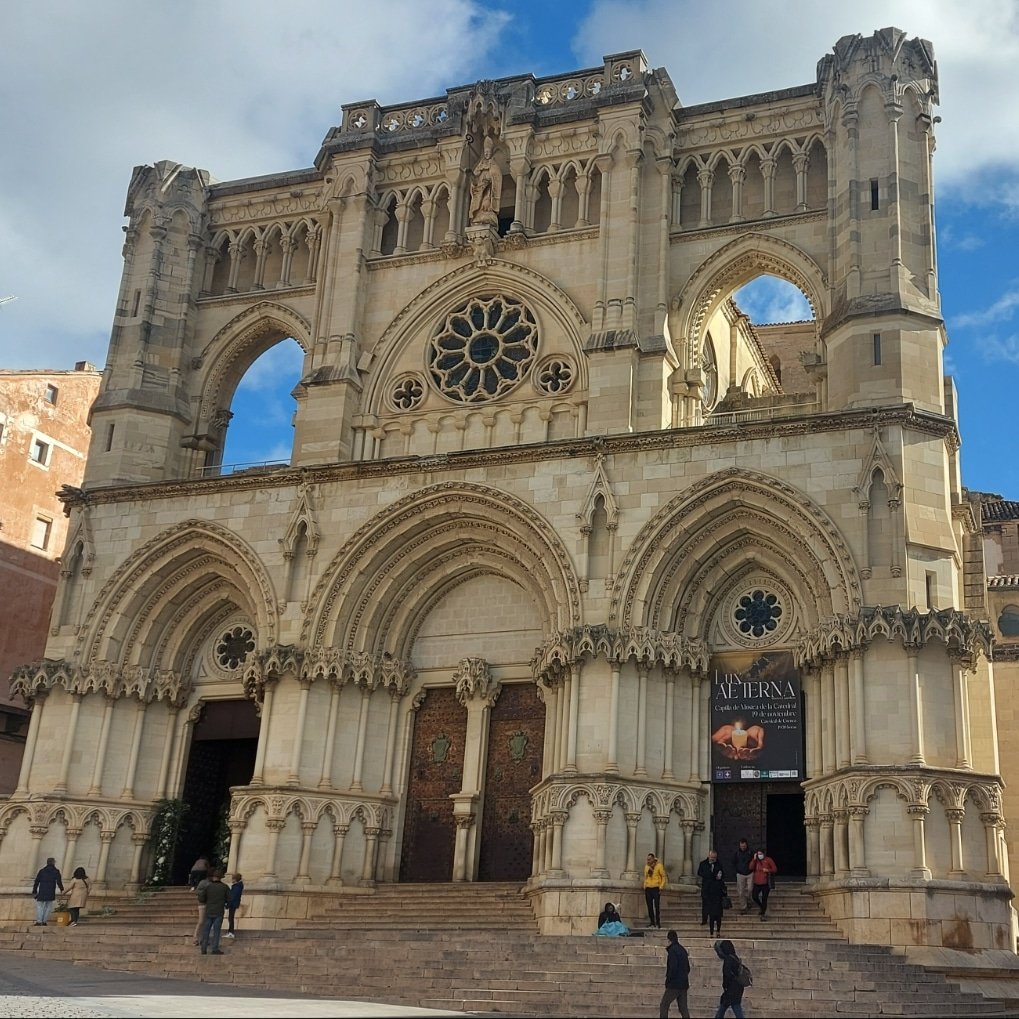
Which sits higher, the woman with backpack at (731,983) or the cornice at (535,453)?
the cornice at (535,453)

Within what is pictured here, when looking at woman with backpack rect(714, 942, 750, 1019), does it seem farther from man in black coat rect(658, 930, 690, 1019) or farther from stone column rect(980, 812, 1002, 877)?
stone column rect(980, 812, 1002, 877)

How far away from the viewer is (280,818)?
991 inches

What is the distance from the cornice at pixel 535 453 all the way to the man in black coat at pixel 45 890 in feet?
25.7

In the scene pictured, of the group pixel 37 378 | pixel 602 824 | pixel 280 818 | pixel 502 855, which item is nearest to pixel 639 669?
pixel 602 824

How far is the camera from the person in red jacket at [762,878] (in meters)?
22.0

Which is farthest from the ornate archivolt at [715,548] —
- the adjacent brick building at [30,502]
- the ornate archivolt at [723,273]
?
the adjacent brick building at [30,502]

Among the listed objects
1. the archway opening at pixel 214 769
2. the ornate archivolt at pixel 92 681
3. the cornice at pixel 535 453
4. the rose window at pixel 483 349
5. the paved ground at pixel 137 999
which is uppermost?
the rose window at pixel 483 349

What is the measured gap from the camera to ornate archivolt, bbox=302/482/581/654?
86.4 feet

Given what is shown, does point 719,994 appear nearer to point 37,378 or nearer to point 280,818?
point 280,818

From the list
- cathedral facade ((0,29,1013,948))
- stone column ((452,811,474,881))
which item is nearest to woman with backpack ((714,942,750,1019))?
cathedral facade ((0,29,1013,948))

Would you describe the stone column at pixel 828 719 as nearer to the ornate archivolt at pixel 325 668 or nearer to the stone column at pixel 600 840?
the stone column at pixel 600 840

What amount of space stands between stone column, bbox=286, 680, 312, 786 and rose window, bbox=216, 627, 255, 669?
3.09 metres

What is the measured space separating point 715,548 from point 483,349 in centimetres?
696

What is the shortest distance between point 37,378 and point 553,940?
24.8 meters
